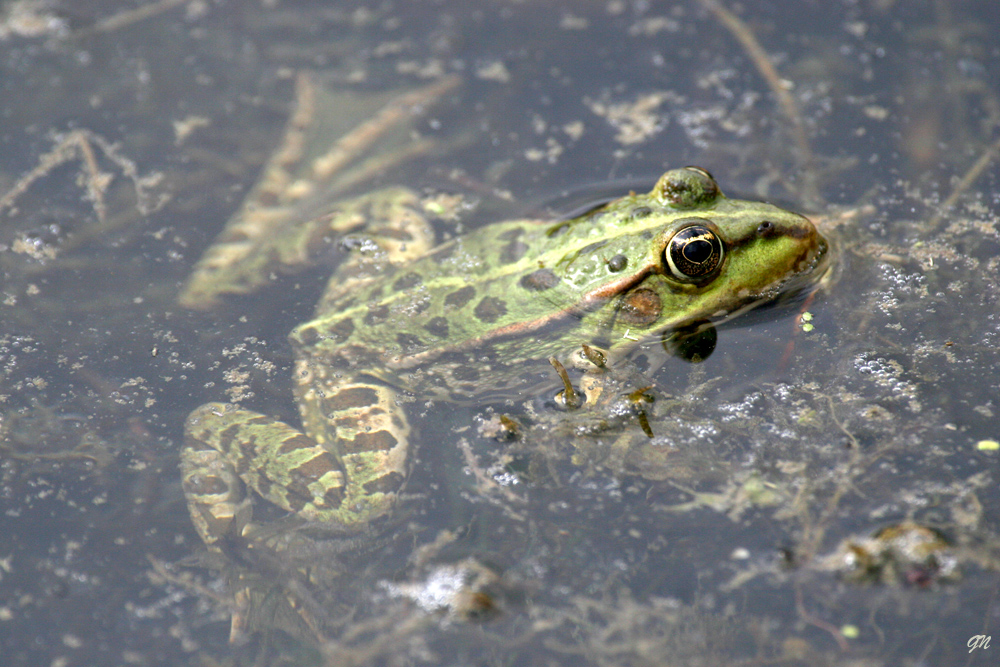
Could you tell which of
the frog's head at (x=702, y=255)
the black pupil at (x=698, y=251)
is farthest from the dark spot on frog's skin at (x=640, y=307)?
the black pupil at (x=698, y=251)

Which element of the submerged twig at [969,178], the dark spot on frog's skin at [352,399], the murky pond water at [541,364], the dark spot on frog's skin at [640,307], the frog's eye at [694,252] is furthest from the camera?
the submerged twig at [969,178]

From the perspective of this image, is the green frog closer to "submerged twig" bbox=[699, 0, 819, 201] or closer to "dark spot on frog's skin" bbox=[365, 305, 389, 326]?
"dark spot on frog's skin" bbox=[365, 305, 389, 326]

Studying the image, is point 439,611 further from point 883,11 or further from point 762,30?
point 883,11

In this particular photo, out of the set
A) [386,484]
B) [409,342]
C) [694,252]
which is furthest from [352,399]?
[694,252]

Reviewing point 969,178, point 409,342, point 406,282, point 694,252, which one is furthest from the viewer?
point 969,178

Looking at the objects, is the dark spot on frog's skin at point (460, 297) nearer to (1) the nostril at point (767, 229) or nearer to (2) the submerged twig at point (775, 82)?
(1) the nostril at point (767, 229)

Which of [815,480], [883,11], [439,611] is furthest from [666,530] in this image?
[883,11]

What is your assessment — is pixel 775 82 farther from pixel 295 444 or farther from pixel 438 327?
pixel 295 444

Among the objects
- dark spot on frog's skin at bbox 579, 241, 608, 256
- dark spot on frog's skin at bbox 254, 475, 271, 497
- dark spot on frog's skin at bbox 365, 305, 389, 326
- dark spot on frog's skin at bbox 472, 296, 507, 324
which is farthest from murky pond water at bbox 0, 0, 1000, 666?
dark spot on frog's skin at bbox 579, 241, 608, 256
